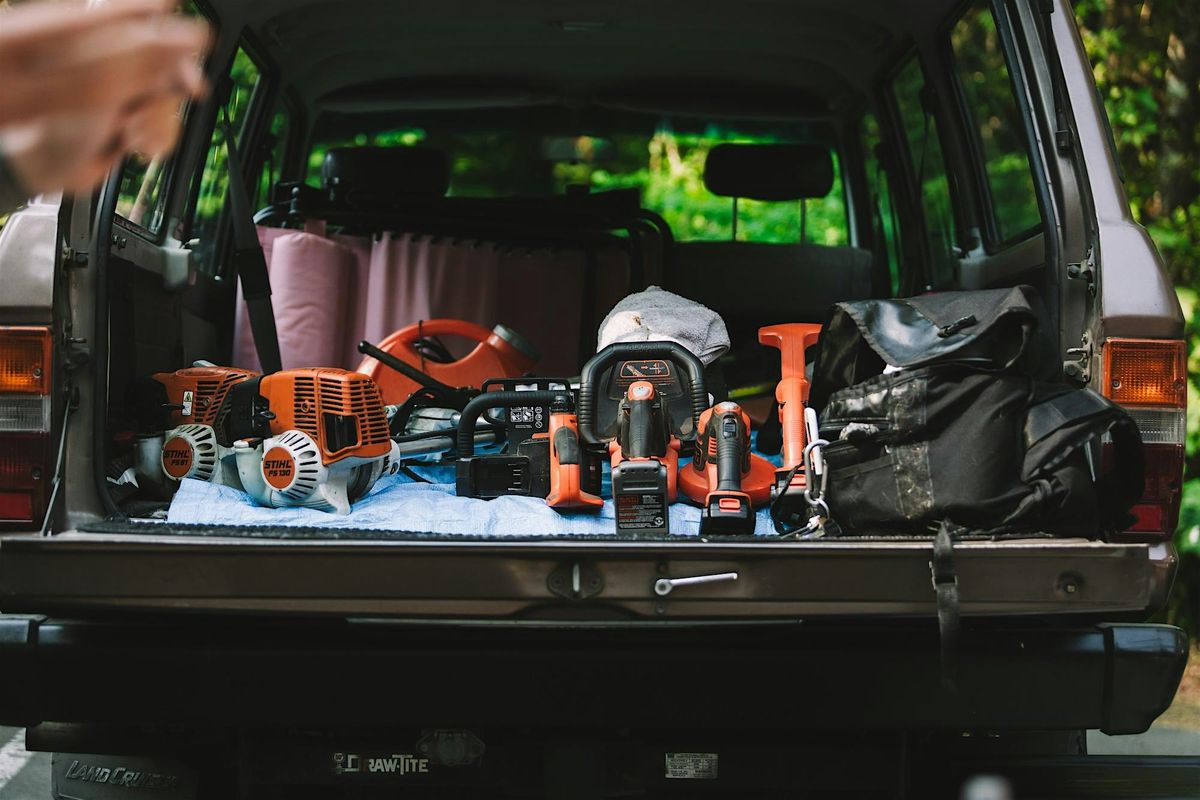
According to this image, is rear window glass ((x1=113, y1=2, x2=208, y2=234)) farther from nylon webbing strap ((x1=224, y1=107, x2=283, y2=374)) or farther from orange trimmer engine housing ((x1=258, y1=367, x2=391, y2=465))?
orange trimmer engine housing ((x1=258, y1=367, x2=391, y2=465))

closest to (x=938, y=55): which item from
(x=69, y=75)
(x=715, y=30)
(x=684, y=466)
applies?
(x=715, y=30)

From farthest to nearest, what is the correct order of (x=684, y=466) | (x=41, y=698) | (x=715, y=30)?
(x=715, y=30) → (x=684, y=466) → (x=41, y=698)

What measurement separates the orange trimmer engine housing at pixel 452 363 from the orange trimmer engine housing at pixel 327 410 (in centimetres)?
116

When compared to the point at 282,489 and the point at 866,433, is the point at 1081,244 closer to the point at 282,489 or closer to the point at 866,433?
the point at 866,433

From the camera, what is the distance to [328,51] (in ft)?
17.2

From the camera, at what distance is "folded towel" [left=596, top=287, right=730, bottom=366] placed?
3.80 meters

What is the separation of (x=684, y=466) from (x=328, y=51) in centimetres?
255

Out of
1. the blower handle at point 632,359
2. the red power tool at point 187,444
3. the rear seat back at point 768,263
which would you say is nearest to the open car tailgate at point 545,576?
the blower handle at point 632,359

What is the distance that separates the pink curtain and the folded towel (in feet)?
4.41

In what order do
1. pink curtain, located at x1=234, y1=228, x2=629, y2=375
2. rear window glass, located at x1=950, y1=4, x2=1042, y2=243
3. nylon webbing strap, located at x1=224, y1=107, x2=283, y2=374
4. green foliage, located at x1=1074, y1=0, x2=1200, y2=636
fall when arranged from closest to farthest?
rear window glass, located at x1=950, y1=4, x2=1042, y2=243 < nylon webbing strap, located at x1=224, y1=107, x2=283, y2=374 < pink curtain, located at x1=234, y1=228, x2=629, y2=375 < green foliage, located at x1=1074, y1=0, x2=1200, y2=636

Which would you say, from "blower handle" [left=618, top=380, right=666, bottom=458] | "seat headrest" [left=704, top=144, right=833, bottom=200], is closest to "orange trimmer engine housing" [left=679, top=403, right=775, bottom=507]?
"blower handle" [left=618, top=380, right=666, bottom=458]

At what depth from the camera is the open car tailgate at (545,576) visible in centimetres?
266

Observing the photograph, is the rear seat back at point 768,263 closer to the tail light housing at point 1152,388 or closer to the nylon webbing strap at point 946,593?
the tail light housing at point 1152,388

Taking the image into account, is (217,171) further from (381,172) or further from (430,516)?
(430,516)
